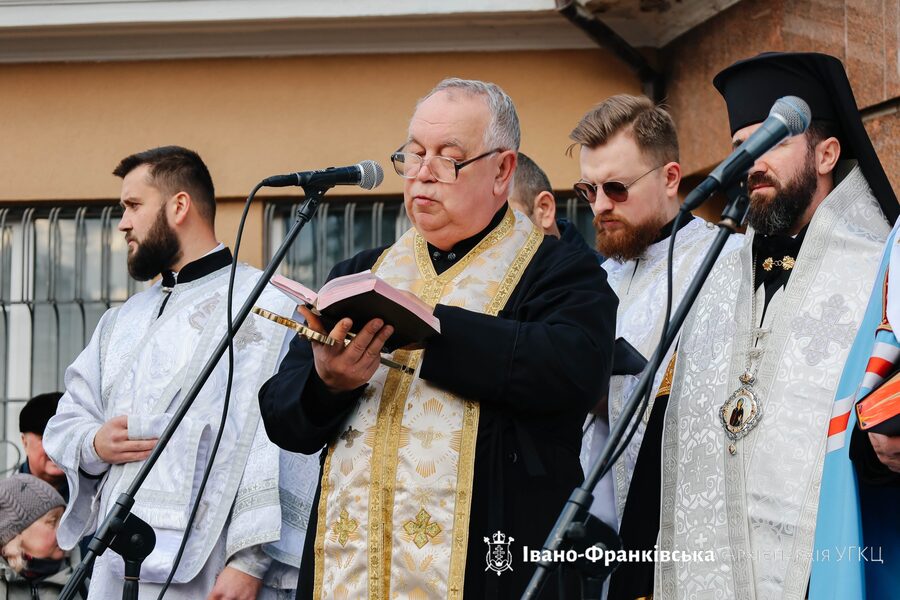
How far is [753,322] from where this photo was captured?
4.12 m

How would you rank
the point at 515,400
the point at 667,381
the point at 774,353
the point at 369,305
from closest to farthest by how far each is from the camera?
1. the point at 369,305
2. the point at 515,400
3. the point at 774,353
4. the point at 667,381

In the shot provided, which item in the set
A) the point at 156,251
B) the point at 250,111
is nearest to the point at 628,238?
the point at 156,251

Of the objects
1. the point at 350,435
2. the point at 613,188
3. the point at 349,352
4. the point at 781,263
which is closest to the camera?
the point at 349,352

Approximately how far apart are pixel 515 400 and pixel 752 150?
972 mm

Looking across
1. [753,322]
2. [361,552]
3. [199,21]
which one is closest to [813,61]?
[753,322]

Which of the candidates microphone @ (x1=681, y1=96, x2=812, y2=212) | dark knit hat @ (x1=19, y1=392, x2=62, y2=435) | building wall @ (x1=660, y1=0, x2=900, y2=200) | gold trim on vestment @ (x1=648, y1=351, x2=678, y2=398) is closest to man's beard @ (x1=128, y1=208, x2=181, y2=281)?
dark knit hat @ (x1=19, y1=392, x2=62, y2=435)

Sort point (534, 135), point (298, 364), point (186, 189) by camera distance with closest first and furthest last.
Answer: point (298, 364) → point (186, 189) → point (534, 135)

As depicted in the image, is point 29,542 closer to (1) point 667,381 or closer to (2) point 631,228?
(2) point 631,228

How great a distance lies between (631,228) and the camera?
4992 mm

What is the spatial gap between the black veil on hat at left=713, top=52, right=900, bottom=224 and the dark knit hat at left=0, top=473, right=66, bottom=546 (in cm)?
366

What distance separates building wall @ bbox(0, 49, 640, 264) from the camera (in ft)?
24.9

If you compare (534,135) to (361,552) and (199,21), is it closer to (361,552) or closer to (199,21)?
(199,21)

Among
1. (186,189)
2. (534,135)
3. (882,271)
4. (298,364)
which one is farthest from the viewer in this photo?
(534,135)

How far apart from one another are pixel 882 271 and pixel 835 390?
0.40 meters
